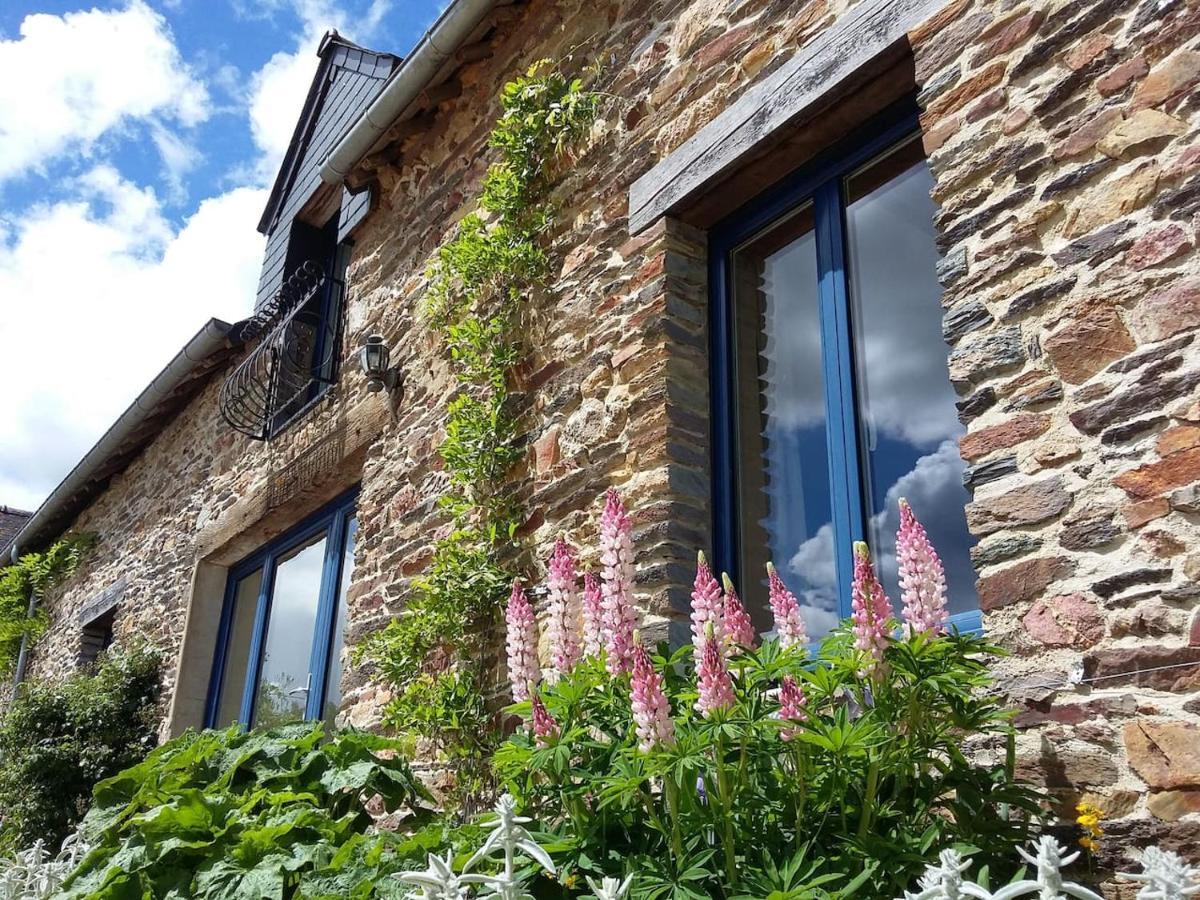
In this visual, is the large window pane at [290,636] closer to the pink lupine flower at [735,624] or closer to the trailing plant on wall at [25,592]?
the pink lupine flower at [735,624]

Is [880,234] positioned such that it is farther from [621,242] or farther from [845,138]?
[621,242]

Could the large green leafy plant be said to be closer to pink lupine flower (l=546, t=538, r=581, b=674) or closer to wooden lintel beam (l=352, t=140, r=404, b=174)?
pink lupine flower (l=546, t=538, r=581, b=674)

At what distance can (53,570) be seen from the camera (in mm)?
11547

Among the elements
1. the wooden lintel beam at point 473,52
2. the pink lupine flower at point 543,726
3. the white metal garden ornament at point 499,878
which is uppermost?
the wooden lintel beam at point 473,52

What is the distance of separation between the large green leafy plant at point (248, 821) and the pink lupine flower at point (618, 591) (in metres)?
0.91

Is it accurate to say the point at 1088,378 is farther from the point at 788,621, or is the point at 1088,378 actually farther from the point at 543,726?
the point at 543,726

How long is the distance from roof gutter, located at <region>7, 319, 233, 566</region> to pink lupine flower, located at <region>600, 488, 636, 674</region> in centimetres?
632

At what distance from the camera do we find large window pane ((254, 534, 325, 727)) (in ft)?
21.9

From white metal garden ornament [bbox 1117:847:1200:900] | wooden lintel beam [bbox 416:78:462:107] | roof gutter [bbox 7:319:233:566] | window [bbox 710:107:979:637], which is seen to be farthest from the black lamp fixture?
white metal garden ornament [bbox 1117:847:1200:900]

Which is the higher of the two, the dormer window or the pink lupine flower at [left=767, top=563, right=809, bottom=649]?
the dormer window

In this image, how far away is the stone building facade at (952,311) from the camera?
235 centimetres

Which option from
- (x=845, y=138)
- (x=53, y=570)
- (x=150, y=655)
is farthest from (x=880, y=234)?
(x=53, y=570)

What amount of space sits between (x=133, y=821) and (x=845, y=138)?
3397mm

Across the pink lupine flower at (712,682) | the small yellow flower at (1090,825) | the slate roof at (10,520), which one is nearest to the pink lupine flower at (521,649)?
the pink lupine flower at (712,682)
